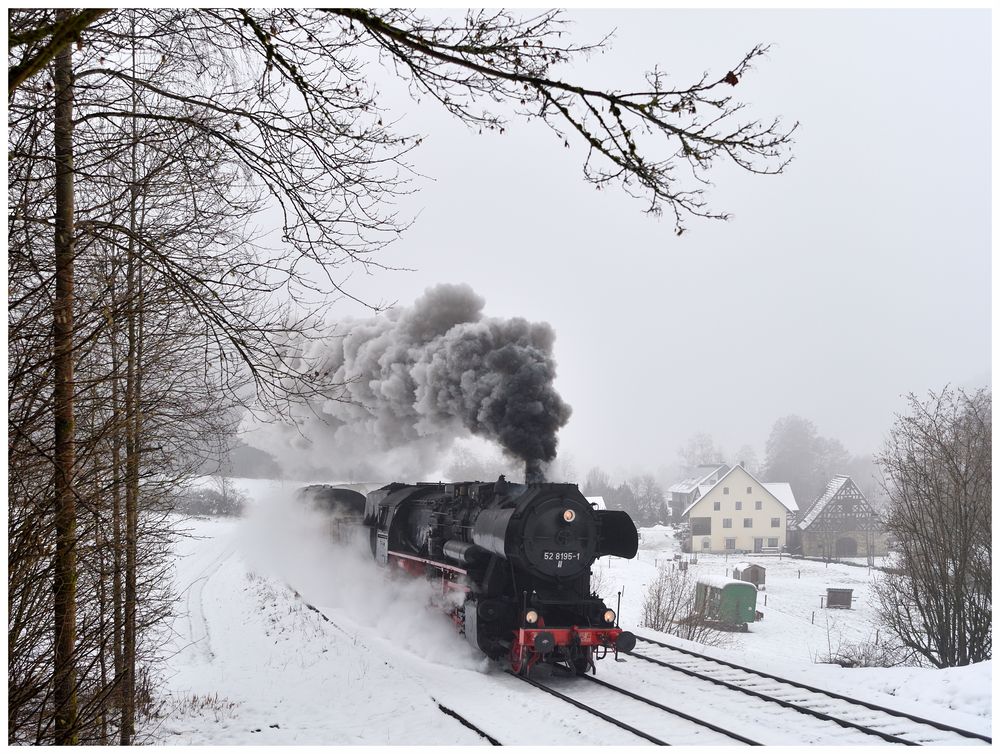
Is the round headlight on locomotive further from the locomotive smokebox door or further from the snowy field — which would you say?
the snowy field

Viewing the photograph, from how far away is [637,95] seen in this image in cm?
386

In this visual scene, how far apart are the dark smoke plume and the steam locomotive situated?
2109 mm

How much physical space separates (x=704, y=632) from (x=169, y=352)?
15976 mm

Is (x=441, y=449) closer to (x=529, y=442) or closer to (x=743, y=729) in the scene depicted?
(x=529, y=442)

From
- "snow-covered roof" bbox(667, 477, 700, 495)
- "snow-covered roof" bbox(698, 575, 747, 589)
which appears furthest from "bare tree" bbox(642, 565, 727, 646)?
"snow-covered roof" bbox(667, 477, 700, 495)

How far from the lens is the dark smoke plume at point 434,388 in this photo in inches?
535

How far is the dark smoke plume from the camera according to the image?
44.6 feet

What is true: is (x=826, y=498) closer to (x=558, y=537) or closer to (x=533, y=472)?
(x=533, y=472)

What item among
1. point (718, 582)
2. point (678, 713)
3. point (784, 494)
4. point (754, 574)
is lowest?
point (754, 574)

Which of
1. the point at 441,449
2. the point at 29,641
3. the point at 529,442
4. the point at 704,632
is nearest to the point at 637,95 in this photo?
the point at 29,641

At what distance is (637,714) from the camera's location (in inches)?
348

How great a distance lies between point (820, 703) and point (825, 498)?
45.6 m

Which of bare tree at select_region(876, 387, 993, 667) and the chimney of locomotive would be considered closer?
the chimney of locomotive

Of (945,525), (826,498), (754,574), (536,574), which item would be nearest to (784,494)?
(826,498)
